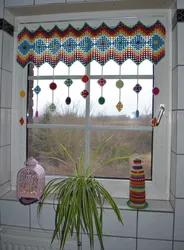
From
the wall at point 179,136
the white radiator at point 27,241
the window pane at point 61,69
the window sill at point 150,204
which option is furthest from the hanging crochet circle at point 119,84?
the white radiator at point 27,241

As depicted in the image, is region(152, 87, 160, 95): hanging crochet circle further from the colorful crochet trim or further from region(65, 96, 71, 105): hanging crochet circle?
region(65, 96, 71, 105): hanging crochet circle

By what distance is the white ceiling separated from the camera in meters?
1.24

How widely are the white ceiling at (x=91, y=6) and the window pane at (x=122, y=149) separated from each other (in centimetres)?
81

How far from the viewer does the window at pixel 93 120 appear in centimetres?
138

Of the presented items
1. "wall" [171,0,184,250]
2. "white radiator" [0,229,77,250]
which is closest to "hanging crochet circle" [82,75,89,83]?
"wall" [171,0,184,250]

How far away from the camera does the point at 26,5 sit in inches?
50.7

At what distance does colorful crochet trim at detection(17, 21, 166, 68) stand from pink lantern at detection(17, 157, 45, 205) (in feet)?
2.33

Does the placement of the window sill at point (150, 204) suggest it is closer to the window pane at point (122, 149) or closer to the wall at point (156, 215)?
the wall at point (156, 215)

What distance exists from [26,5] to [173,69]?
1004 mm

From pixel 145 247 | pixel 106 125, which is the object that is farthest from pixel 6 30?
pixel 145 247

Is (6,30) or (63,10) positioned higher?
(63,10)

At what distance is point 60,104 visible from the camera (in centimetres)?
146

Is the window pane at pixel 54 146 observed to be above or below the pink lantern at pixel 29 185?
above

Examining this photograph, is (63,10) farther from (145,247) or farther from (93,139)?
(145,247)
